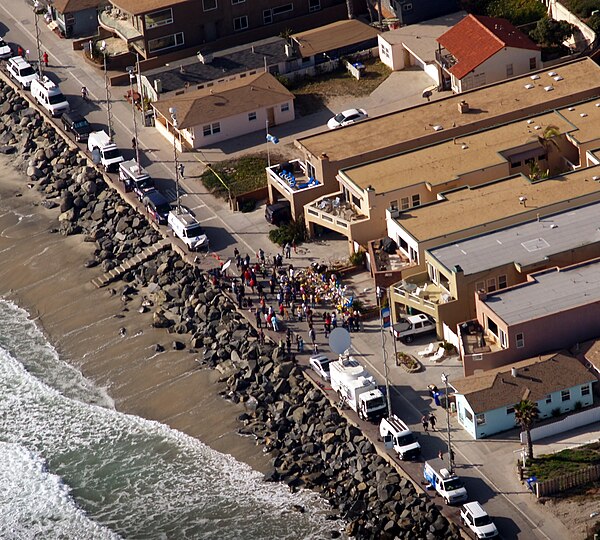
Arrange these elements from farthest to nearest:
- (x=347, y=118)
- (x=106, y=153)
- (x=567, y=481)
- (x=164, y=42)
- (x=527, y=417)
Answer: (x=164, y=42) < (x=106, y=153) < (x=347, y=118) < (x=527, y=417) < (x=567, y=481)

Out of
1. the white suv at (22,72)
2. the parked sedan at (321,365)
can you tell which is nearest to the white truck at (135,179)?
the white suv at (22,72)

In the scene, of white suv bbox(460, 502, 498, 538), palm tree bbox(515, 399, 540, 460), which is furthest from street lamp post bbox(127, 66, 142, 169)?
white suv bbox(460, 502, 498, 538)

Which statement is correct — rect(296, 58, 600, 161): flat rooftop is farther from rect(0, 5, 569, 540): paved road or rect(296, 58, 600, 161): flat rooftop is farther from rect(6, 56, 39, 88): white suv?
rect(6, 56, 39, 88): white suv

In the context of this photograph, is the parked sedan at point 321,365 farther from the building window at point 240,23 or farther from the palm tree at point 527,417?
the building window at point 240,23

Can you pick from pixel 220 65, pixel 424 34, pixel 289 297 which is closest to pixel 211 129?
pixel 220 65

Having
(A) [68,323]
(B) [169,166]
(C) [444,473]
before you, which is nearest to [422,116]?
(B) [169,166]

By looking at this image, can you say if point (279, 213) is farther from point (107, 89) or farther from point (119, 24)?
point (119, 24)
